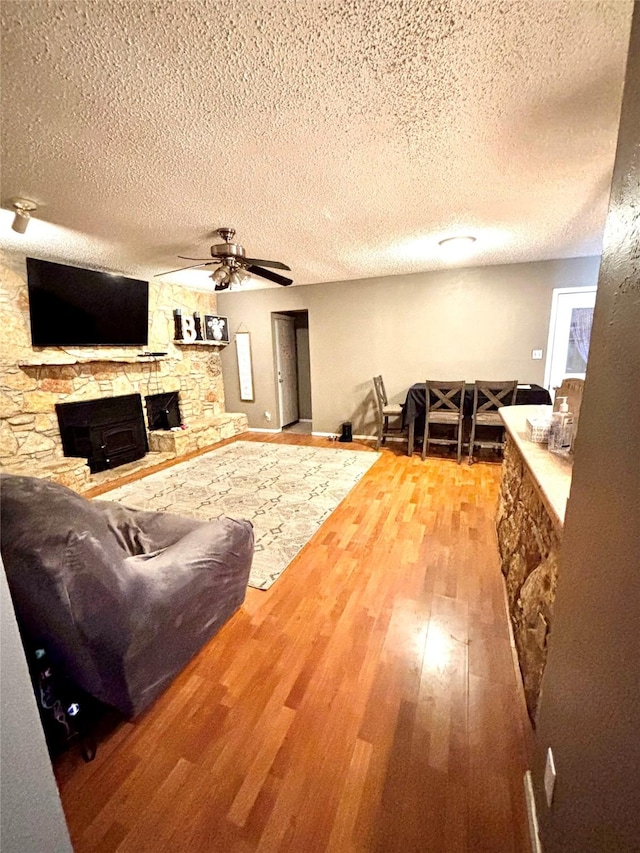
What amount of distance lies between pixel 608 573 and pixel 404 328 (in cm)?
473

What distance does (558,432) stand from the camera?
1567 millimetres

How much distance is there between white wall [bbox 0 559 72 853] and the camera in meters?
0.60

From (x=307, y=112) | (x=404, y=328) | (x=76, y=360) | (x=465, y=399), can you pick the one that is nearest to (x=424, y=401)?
(x=465, y=399)

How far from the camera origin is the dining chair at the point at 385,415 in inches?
184

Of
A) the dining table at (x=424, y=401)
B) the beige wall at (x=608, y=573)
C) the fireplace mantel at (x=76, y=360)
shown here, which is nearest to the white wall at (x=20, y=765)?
the beige wall at (x=608, y=573)

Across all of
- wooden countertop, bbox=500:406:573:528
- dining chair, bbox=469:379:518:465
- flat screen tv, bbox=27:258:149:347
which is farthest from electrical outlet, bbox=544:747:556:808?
flat screen tv, bbox=27:258:149:347

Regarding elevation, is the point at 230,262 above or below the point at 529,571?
above

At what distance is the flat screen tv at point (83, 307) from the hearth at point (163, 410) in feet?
2.87

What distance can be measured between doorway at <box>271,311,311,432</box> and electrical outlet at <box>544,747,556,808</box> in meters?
5.43

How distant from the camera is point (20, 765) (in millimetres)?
629

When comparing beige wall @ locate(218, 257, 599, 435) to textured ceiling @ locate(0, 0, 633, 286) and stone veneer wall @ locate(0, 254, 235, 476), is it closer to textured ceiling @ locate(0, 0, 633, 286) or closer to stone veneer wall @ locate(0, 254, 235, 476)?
stone veneer wall @ locate(0, 254, 235, 476)

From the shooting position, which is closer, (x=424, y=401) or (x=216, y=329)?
(x=424, y=401)

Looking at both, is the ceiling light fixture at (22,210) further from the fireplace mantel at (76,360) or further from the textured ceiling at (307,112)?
the fireplace mantel at (76,360)

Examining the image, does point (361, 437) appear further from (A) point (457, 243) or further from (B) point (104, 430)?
(B) point (104, 430)
